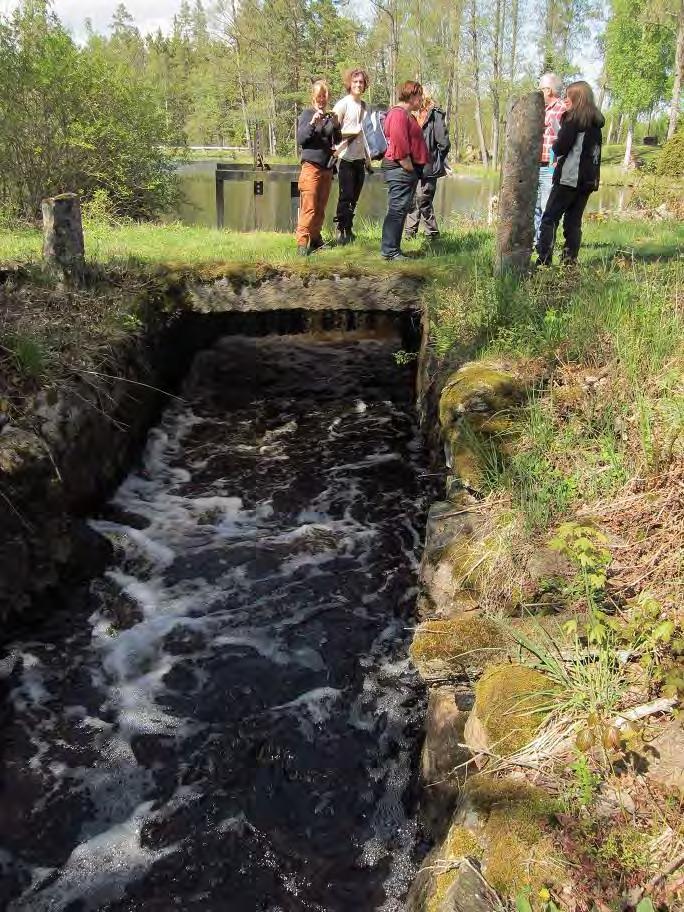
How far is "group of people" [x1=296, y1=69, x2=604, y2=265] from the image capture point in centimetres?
652

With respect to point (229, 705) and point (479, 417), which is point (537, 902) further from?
point (479, 417)

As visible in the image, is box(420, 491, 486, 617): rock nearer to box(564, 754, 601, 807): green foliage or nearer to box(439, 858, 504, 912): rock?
box(564, 754, 601, 807): green foliage

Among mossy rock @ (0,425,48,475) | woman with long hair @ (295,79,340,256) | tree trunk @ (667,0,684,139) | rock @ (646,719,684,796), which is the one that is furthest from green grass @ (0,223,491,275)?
tree trunk @ (667,0,684,139)

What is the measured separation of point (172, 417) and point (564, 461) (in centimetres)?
471

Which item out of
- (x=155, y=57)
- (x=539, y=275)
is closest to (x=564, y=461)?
(x=539, y=275)

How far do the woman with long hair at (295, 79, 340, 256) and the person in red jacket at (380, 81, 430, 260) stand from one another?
0.74 m

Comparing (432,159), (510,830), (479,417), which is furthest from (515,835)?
(432,159)

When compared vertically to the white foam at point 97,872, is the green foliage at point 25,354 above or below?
above

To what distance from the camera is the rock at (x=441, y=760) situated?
2.60 metres

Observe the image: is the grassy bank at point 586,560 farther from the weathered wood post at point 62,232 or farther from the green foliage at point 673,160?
the green foliage at point 673,160

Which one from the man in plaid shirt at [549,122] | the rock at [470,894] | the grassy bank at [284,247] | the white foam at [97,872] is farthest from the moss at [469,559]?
the man in plaid shirt at [549,122]

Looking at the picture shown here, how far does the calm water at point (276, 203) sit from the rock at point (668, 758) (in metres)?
10.6

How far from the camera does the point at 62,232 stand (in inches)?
248

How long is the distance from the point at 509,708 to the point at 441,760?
1.75 feet
